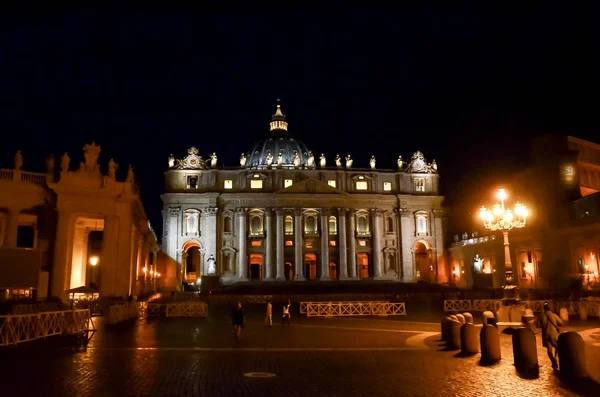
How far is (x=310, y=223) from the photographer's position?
275 feet

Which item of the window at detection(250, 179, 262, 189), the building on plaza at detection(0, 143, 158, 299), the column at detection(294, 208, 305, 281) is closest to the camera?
the building on plaza at detection(0, 143, 158, 299)

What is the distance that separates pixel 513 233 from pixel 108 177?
46977 millimetres

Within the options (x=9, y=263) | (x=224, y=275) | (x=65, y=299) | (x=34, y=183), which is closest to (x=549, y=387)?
(x=9, y=263)

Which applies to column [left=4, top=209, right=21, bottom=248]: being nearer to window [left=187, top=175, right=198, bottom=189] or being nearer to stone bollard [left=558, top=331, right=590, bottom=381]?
stone bollard [left=558, top=331, right=590, bottom=381]

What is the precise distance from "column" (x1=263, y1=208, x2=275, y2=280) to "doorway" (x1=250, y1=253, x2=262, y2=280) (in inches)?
98.1

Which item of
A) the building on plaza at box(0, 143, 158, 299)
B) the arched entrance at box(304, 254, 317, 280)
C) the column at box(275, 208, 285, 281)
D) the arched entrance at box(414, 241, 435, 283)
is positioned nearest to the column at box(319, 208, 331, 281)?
the arched entrance at box(304, 254, 317, 280)

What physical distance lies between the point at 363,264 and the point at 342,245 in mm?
6276

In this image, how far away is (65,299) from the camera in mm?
32750

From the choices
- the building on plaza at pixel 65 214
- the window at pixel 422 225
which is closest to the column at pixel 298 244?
the window at pixel 422 225

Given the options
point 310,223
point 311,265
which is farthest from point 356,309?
point 311,265

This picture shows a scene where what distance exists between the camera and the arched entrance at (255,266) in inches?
3241

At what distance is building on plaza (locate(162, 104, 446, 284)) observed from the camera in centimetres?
8050

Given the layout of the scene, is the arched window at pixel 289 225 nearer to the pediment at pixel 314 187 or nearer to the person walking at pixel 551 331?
the pediment at pixel 314 187

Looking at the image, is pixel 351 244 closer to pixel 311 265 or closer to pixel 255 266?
pixel 311 265
